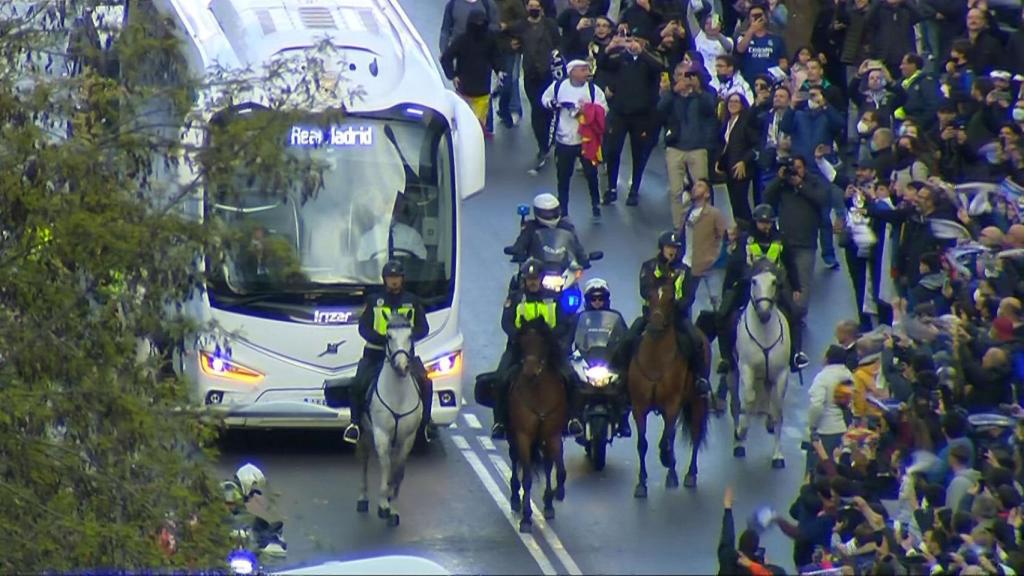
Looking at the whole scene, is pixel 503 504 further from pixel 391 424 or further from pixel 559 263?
pixel 559 263

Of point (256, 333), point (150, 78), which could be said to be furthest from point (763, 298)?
point (150, 78)

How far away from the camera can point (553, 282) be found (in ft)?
74.0

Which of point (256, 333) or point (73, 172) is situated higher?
point (73, 172)

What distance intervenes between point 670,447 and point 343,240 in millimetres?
3273

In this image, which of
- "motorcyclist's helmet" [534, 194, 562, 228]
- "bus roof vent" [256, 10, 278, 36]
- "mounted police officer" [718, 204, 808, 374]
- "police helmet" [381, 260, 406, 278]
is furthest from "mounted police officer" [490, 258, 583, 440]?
"bus roof vent" [256, 10, 278, 36]

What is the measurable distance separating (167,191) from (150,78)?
77cm

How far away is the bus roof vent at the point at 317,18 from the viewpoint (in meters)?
21.8

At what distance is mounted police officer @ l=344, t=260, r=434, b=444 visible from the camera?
66.5 ft

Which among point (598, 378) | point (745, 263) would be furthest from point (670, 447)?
point (745, 263)

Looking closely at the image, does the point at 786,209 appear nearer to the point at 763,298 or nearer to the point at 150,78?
the point at 763,298

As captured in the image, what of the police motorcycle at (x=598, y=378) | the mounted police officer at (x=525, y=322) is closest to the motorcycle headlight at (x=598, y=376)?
the police motorcycle at (x=598, y=378)

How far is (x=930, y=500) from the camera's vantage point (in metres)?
16.2

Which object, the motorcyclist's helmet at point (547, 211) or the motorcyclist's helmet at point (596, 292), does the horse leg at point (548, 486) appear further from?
the motorcyclist's helmet at point (547, 211)

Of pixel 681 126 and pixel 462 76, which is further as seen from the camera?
pixel 462 76
